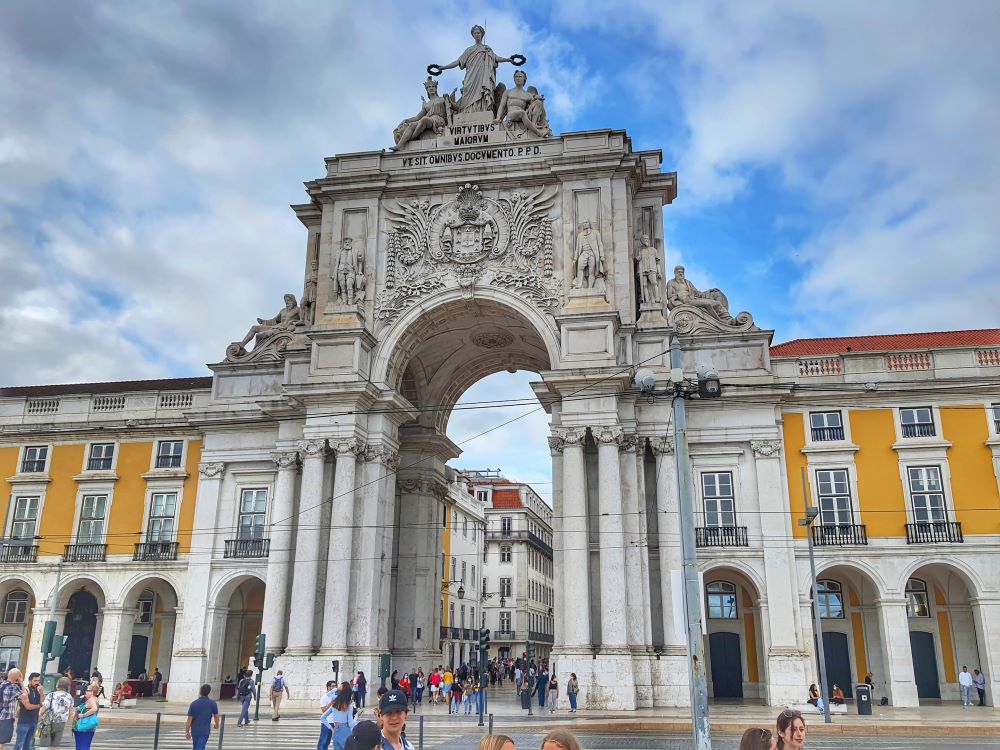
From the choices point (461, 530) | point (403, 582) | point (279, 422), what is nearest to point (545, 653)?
point (461, 530)

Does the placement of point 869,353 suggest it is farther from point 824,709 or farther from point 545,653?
point 545,653

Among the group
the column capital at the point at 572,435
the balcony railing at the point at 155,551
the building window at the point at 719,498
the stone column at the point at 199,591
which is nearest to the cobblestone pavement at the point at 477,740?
the stone column at the point at 199,591

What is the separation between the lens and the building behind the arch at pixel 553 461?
31.0 metres

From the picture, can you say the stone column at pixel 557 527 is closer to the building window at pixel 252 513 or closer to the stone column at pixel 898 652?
the stone column at pixel 898 652

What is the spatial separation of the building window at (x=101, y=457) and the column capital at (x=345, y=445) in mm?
12046

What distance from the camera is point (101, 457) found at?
3884 cm

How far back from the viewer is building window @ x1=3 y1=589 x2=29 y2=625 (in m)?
39.5

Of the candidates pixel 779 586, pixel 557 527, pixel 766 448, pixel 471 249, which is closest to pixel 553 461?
pixel 557 527

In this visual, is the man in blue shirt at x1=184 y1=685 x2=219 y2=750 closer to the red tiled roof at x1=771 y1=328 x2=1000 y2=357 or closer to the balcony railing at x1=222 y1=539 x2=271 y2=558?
the balcony railing at x1=222 y1=539 x2=271 y2=558

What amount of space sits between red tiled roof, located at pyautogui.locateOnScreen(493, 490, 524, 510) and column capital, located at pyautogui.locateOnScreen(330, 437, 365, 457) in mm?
51807

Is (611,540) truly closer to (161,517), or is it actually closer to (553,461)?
(553,461)

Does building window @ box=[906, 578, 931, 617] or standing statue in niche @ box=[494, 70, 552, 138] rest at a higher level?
standing statue in niche @ box=[494, 70, 552, 138]

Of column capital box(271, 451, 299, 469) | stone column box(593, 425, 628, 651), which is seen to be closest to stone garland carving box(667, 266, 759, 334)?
stone column box(593, 425, 628, 651)

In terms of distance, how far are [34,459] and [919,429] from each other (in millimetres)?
36527
